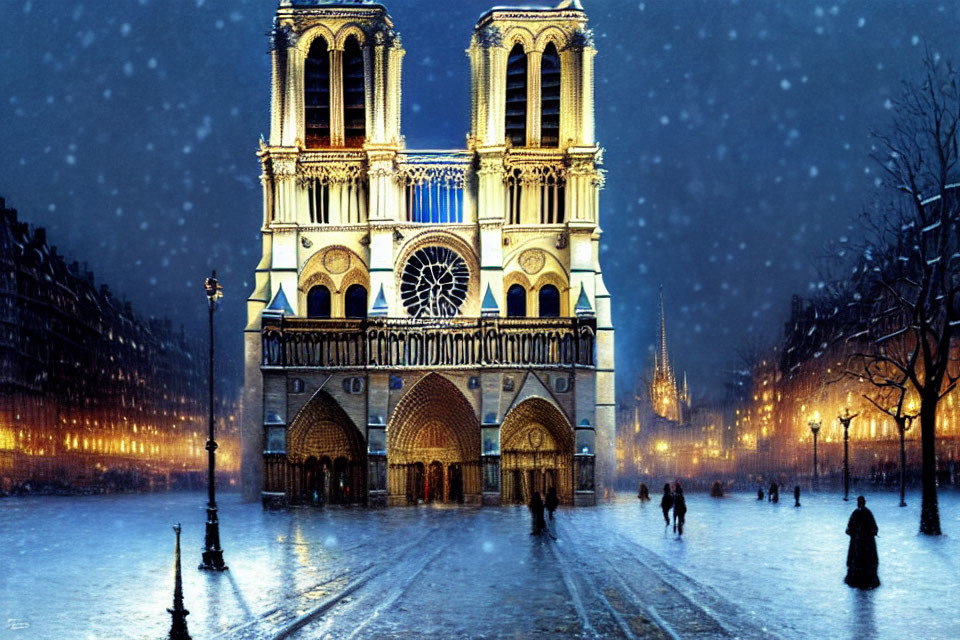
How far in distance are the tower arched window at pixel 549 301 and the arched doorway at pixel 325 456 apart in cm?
1057

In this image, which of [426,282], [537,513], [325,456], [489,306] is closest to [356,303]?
[426,282]

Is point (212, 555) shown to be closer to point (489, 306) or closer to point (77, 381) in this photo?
point (489, 306)

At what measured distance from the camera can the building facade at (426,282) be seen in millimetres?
45500

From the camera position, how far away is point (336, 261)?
162 ft

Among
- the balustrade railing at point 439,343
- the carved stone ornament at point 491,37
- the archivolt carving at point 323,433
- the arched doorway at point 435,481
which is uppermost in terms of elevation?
the carved stone ornament at point 491,37

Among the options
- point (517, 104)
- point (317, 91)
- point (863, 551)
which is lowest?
point (863, 551)

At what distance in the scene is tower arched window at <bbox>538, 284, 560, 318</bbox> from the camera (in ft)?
163

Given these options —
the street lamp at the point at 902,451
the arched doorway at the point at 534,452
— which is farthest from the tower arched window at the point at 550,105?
the street lamp at the point at 902,451

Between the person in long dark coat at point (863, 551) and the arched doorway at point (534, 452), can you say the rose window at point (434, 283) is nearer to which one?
the arched doorway at point (534, 452)

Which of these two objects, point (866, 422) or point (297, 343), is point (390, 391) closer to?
point (297, 343)

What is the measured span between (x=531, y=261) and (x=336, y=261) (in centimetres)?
905

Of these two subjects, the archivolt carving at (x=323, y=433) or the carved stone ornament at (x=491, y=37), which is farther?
the carved stone ornament at (x=491, y=37)

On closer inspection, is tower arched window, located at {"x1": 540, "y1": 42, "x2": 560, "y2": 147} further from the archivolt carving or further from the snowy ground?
the snowy ground

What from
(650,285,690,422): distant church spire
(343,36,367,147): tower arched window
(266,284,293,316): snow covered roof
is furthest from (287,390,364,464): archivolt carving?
(650,285,690,422): distant church spire
